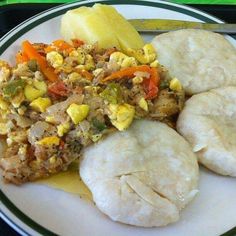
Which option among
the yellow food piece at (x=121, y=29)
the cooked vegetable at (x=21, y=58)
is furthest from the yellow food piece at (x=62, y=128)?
the yellow food piece at (x=121, y=29)

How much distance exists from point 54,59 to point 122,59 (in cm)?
30

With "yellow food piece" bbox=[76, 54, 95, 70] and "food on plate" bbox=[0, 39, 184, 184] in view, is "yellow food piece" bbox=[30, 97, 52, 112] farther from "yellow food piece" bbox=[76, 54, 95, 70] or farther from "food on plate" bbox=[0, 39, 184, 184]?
"yellow food piece" bbox=[76, 54, 95, 70]

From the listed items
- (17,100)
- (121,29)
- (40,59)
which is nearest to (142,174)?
(17,100)

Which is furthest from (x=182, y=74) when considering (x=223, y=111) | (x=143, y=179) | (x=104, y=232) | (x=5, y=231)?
(x=5, y=231)

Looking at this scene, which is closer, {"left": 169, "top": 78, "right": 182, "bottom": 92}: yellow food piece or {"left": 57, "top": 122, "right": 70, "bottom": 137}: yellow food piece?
{"left": 57, "top": 122, "right": 70, "bottom": 137}: yellow food piece

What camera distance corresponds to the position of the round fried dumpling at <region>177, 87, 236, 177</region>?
6.39 feet

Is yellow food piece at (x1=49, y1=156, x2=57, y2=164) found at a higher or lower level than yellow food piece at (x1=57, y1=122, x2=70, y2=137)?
lower

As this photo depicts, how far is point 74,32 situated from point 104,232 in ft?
3.43

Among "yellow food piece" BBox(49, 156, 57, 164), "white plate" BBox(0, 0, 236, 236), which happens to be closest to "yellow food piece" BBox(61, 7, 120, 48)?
"yellow food piece" BBox(49, 156, 57, 164)

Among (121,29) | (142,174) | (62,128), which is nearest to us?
(142,174)

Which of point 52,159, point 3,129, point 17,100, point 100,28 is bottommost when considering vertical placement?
point 52,159

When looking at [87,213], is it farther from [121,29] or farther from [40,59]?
[121,29]

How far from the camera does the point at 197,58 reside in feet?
7.67

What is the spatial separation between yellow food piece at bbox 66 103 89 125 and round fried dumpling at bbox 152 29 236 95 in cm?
53
